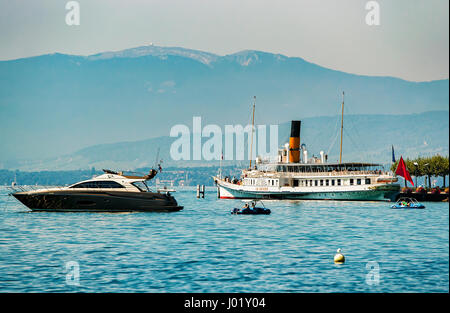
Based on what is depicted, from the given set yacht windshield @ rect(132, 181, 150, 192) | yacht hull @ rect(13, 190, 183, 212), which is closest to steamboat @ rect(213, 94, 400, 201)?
yacht hull @ rect(13, 190, 183, 212)

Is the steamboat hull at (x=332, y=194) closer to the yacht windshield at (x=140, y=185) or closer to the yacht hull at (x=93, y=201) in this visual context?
the yacht hull at (x=93, y=201)

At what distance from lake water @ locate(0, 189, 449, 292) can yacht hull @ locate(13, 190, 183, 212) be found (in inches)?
135

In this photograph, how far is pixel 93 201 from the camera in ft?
235

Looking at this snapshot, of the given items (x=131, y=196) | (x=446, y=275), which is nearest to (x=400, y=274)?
(x=446, y=275)

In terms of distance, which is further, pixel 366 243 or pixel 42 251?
pixel 366 243

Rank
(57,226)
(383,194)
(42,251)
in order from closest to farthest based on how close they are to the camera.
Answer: (42,251) < (57,226) < (383,194)

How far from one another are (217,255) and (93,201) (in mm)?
34764

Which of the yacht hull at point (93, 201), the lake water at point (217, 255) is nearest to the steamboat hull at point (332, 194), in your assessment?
the lake water at point (217, 255)

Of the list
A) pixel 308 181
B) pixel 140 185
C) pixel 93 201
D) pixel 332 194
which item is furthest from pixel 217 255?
pixel 308 181

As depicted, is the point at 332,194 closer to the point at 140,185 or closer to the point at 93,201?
the point at 140,185

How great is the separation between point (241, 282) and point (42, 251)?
1679cm
